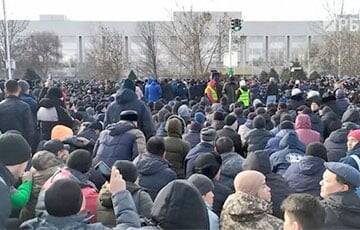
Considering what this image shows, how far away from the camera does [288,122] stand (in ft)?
30.2

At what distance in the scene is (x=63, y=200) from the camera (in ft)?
12.1

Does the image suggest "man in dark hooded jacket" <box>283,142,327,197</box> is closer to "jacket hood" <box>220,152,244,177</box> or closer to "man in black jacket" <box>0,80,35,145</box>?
"jacket hood" <box>220,152,244,177</box>

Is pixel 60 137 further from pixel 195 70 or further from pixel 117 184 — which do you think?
pixel 195 70

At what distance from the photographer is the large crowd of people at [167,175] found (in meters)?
3.76

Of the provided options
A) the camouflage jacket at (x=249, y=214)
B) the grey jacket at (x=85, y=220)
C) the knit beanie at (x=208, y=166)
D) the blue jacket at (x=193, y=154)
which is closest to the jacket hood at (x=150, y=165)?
the knit beanie at (x=208, y=166)

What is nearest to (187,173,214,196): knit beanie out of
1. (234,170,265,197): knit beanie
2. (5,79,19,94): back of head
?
(234,170,265,197): knit beanie

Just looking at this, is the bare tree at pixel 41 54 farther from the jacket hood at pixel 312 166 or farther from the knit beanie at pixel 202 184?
the knit beanie at pixel 202 184

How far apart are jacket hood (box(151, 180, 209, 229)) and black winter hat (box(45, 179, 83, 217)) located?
0.51 m

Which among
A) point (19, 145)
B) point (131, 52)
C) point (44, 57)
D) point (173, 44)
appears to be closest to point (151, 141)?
point (19, 145)

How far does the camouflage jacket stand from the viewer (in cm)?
453

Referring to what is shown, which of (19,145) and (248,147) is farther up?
(19,145)

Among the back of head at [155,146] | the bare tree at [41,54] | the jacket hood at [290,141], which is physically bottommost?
the jacket hood at [290,141]

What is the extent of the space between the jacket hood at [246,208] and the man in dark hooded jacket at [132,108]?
420 cm

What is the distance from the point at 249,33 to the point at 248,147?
7923 cm
